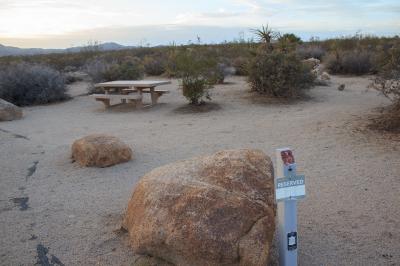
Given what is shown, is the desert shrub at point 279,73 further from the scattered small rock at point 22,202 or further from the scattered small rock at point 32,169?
the scattered small rock at point 22,202

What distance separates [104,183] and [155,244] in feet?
7.45

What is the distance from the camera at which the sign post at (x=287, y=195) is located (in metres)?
2.75

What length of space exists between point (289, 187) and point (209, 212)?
0.64m

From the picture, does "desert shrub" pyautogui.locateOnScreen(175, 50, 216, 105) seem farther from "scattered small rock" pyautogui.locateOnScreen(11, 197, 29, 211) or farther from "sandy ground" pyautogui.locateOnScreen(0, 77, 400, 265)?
"scattered small rock" pyautogui.locateOnScreen(11, 197, 29, 211)

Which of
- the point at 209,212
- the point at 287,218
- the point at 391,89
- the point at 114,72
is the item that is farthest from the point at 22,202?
the point at 114,72

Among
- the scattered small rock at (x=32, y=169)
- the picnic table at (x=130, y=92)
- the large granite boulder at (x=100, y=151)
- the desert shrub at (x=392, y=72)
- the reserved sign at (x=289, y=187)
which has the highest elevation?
the desert shrub at (x=392, y=72)

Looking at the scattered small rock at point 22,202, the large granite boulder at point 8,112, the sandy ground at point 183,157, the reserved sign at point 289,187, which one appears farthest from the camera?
the large granite boulder at point 8,112

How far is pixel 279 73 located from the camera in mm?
10586

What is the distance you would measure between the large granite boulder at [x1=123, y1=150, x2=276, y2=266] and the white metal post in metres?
0.15

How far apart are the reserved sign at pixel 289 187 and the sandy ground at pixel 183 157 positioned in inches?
34.6

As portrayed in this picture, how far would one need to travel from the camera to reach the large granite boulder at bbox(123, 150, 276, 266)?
301 centimetres

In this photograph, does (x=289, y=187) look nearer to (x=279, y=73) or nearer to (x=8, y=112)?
(x=279, y=73)

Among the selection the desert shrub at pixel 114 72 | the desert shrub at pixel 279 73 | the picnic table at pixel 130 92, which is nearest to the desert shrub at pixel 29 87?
the desert shrub at pixel 114 72

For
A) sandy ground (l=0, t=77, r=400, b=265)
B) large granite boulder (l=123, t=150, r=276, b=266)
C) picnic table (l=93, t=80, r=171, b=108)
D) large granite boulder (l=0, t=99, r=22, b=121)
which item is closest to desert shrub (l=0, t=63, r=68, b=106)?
sandy ground (l=0, t=77, r=400, b=265)
